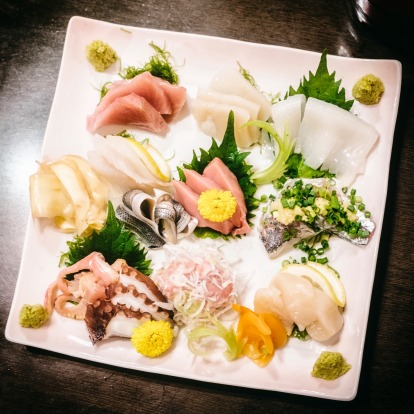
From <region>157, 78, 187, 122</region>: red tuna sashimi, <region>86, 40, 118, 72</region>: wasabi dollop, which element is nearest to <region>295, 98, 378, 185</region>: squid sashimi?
<region>157, 78, 187, 122</region>: red tuna sashimi

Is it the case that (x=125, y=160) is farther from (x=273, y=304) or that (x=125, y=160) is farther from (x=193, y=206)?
(x=273, y=304)

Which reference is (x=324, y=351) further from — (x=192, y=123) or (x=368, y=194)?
(x=192, y=123)

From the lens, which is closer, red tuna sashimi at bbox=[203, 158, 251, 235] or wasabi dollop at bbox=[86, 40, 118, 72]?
red tuna sashimi at bbox=[203, 158, 251, 235]

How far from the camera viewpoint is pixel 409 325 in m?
3.25

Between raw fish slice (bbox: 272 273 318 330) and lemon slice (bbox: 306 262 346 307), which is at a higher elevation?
lemon slice (bbox: 306 262 346 307)

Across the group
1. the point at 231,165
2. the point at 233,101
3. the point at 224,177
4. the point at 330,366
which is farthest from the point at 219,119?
the point at 330,366

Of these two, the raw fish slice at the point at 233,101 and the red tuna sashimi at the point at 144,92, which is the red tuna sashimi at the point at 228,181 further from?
the red tuna sashimi at the point at 144,92

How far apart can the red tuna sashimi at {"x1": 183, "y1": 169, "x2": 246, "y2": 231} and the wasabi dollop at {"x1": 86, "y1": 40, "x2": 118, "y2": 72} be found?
103 cm

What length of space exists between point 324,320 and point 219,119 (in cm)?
152

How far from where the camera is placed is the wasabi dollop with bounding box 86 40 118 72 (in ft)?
11.3

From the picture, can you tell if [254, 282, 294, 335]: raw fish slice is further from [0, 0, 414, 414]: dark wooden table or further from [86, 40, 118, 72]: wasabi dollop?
[86, 40, 118, 72]: wasabi dollop

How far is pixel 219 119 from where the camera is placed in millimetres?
3359

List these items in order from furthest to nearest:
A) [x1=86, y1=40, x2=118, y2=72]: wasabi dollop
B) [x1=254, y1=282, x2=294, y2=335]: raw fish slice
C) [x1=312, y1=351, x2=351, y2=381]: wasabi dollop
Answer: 1. [x1=86, y1=40, x2=118, y2=72]: wasabi dollop
2. [x1=254, y1=282, x2=294, y2=335]: raw fish slice
3. [x1=312, y1=351, x2=351, y2=381]: wasabi dollop

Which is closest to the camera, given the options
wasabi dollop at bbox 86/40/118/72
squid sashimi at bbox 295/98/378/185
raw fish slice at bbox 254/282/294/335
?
raw fish slice at bbox 254/282/294/335
